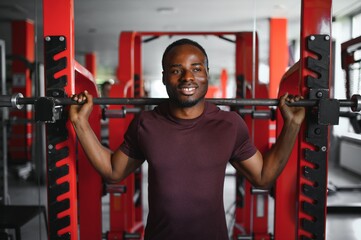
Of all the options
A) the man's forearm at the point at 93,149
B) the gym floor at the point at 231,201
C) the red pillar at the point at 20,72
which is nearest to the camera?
the man's forearm at the point at 93,149

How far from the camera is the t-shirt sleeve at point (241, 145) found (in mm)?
1444

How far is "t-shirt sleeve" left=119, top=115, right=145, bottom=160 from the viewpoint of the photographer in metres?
1.46

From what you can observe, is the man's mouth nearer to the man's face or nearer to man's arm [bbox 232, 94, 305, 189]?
the man's face

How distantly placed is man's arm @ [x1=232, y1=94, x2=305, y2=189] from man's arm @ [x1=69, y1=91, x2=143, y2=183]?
1.63ft

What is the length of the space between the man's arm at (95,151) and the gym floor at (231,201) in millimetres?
1201

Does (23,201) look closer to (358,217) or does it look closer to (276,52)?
(358,217)

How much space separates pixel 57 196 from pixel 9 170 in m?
5.76

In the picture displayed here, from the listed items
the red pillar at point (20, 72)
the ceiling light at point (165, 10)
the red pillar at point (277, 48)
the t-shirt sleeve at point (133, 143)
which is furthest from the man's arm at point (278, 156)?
the red pillar at point (20, 72)

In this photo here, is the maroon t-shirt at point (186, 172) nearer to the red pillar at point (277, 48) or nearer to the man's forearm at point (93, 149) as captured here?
the man's forearm at point (93, 149)

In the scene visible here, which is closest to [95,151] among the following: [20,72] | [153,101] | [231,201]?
[153,101]

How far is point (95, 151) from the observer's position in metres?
1.48

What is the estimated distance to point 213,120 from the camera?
1.43 m

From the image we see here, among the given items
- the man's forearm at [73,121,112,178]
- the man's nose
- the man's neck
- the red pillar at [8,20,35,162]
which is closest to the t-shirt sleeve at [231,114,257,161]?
the man's neck

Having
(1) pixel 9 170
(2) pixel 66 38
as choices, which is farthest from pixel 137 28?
(2) pixel 66 38
